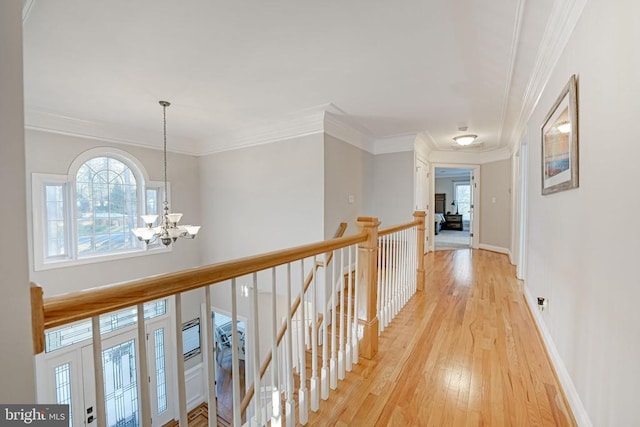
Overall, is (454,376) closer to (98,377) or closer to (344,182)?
(98,377)

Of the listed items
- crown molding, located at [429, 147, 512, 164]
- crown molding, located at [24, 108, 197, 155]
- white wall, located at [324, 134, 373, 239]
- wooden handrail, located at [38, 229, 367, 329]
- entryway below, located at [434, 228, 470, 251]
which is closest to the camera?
wooden handrail, located at [38, 229, 367, 329]

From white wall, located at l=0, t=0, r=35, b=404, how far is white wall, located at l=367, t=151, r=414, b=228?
4785mm

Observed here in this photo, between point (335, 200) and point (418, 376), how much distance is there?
2526 millimetres

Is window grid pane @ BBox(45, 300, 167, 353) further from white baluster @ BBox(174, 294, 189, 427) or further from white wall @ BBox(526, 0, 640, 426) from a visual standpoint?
white wall @ BBox(526, 0, 640, 426)

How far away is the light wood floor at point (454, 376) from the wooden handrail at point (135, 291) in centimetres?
107

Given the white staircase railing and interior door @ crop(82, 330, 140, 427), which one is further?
interior door @ crop(82, 330, 140, 427)

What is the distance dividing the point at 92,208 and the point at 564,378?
5484mm

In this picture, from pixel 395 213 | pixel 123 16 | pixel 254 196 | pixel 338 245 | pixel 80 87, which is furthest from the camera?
pixel 395 213

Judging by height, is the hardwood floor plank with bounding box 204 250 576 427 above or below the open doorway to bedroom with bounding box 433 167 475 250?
below

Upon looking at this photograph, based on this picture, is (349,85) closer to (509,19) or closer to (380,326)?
(509,19)

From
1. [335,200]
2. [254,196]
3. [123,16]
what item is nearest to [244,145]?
[254,196]

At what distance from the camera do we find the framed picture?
150cm

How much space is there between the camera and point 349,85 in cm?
280

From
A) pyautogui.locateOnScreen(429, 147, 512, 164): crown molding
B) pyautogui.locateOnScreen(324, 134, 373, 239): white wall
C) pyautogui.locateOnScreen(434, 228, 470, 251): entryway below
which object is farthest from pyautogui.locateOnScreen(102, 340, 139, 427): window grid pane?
pyautogui.locateOnScreen(429, 147, 512, 164): crown molding
